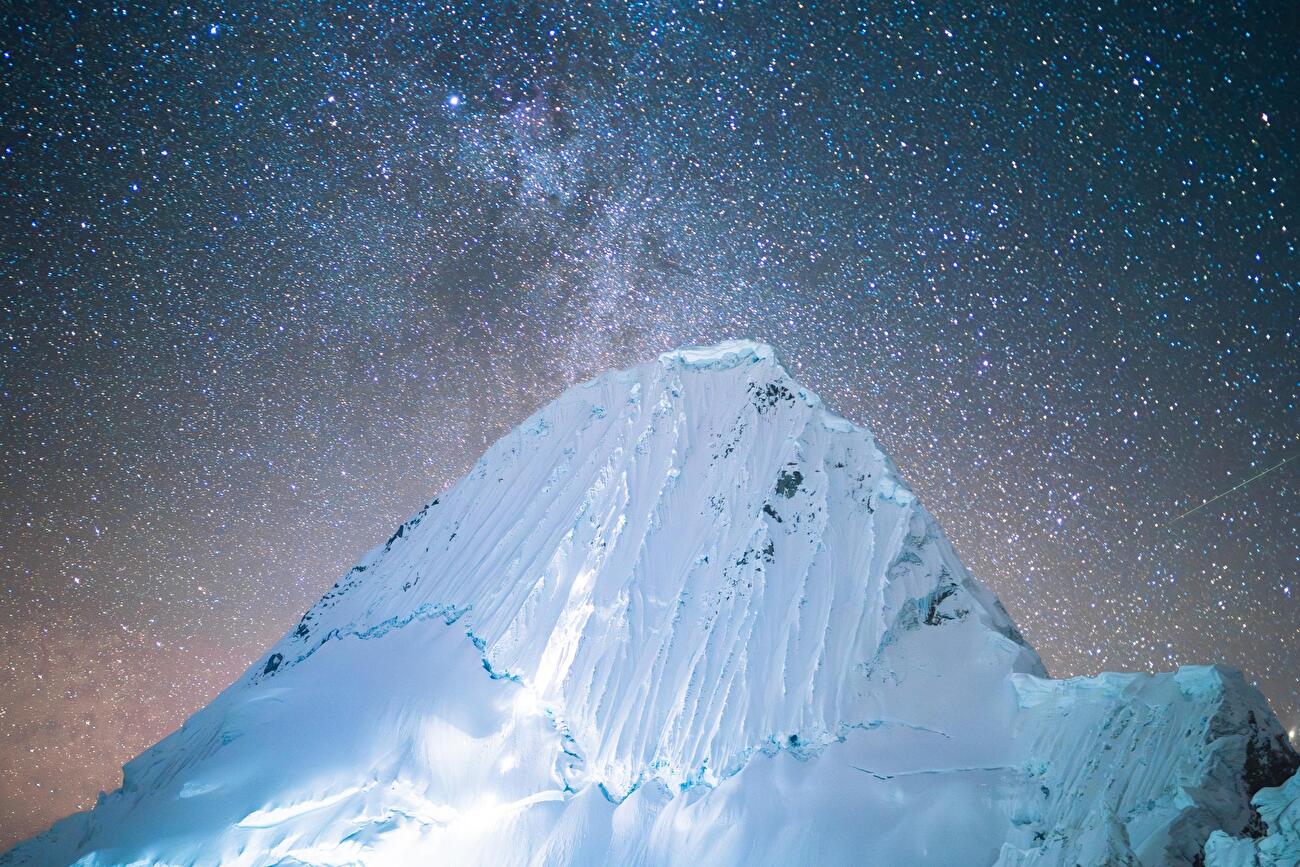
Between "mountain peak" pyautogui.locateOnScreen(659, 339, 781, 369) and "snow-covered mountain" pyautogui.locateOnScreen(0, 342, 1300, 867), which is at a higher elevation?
"mountain peak" pyautogui.locateOnScreen(659, 339, 781, 369)

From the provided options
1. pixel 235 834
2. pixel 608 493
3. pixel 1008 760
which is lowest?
pixel 235 834

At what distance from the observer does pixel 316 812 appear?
11312 mm

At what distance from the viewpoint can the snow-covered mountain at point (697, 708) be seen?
8.86 m

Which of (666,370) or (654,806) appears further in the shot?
(666,370)

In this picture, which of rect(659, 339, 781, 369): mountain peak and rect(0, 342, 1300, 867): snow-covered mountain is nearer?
rect(0, 342, 1300, 867): snow-covered mountain

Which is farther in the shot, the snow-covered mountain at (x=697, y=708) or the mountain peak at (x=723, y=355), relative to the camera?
the mountain peak at (x=723, y=355)

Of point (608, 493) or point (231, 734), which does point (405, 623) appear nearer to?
point (231, 734)

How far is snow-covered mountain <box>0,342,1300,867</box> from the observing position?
8859mm

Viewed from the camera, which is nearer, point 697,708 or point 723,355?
point 697,708

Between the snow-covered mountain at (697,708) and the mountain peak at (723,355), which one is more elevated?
the mountain peak at (723,355)

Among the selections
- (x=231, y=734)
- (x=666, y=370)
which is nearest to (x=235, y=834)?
(x=231, y=734)

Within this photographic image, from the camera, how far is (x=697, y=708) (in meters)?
12.2

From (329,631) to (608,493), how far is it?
26.3ft

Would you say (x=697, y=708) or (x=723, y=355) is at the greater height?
(x=723, y=355)
